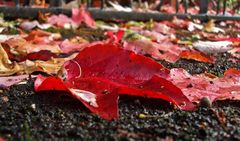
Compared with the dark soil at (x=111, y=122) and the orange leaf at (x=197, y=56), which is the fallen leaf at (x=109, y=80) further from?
the orange leaf at (x=197, y=56)

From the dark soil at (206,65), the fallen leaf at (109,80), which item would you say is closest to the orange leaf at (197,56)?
the dark soil at (206,65)

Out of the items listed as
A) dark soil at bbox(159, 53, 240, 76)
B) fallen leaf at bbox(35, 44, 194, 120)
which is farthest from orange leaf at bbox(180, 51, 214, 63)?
fallen leaf at bbox(35, 44, 194, 120)

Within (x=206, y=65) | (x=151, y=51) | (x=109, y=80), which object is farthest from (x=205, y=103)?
(x=151, y=51)

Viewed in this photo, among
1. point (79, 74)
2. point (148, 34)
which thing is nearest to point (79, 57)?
point (79, 74)

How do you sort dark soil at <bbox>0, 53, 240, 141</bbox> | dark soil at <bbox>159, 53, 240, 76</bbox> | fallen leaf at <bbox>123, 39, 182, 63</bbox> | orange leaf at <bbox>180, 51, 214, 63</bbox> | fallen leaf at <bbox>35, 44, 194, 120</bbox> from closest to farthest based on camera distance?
dark soil at <bbox>0, 53, 240, 141</bbox>
fallen leaf at <bbox>35, 44, 194, 120</bbox>
dark soil at <bbox>159, 53, 240, 76</bbox>
orange leaf at <bbox>180, 51, 214, 63</bbox>
fallen leaf at <bbox>123, 39, 182, 63</bbox>

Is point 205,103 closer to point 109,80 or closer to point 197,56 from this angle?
point 109,80

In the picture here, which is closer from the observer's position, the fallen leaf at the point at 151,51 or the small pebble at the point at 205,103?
the small pebble at the point at 205,103

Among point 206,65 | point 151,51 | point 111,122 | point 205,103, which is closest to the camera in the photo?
point 111,122

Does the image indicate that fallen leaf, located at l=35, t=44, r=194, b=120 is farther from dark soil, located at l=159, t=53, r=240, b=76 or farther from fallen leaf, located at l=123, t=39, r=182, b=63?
fallen leaf, located at l=123, t=39, r=182, b=63

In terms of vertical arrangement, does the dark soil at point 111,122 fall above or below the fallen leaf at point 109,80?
below
